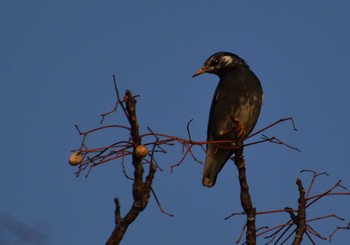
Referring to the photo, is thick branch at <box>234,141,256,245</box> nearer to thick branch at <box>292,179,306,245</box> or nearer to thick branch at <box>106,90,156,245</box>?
thick branch at <box>292,179,306,245</box>

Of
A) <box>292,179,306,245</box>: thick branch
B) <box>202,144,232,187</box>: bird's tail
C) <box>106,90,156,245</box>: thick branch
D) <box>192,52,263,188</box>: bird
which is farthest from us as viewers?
<box>202,144,232,187</box>: bird's tail

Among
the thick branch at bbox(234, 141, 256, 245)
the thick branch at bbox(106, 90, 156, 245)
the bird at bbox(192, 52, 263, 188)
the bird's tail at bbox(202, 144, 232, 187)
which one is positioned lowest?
the thick branch at bbox(106, 90, 156, 245)

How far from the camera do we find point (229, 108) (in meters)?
7.23

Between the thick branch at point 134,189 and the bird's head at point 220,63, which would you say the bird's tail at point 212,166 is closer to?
the bird's head at point 220,63

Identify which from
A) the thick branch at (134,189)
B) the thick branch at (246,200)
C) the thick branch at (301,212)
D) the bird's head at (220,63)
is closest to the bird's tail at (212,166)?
the bird's head at (220,63)

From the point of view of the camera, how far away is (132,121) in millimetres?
3135

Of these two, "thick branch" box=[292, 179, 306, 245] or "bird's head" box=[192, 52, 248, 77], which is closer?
"thick branch" box=[292, 179, 306, 245]

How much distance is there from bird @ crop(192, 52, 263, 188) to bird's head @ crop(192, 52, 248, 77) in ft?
0.09

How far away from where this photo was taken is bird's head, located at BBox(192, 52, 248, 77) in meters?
7.86

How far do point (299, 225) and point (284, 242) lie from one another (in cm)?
29

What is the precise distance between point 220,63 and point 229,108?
0.90 m

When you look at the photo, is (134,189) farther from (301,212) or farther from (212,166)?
(212,166)

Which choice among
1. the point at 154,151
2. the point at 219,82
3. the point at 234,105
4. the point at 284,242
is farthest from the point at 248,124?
the point at 154,151

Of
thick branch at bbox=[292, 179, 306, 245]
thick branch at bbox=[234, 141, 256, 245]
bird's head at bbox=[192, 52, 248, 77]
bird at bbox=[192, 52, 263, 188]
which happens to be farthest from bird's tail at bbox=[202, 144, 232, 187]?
thick branch at bbox=[292, 179, 306, 245]
